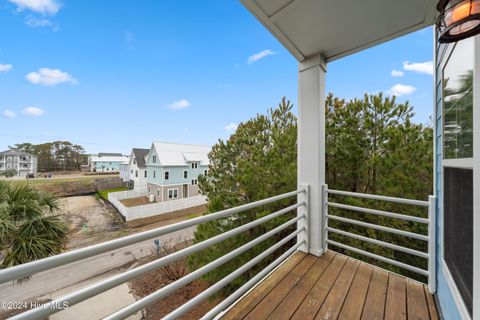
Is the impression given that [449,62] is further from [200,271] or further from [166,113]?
[166,113]

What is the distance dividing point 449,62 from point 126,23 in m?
9.67

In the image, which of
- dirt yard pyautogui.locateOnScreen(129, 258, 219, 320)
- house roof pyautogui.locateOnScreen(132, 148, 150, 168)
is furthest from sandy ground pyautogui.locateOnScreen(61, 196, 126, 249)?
house roof pyautogui.locateOnScreen(132, 148, 150, 168)

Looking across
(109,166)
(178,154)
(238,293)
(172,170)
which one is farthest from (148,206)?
(109,166)

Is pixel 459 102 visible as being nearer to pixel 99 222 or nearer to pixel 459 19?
pixel 459 19

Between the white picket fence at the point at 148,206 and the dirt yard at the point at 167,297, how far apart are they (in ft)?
18.1

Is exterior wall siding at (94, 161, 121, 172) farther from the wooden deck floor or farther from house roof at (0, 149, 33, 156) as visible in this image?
the wooden deck floor

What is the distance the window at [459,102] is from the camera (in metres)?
0.91

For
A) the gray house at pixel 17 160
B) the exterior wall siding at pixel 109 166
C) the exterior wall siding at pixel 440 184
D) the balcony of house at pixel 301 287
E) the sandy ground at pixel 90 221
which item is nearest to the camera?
the balcony of house at pixel 301 287

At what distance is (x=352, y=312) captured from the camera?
1.39 m

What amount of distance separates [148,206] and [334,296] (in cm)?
1101

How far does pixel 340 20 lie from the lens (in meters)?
1.53

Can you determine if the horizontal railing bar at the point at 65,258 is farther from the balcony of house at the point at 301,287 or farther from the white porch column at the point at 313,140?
the white porch column at the point at 313,140

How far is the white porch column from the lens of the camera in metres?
2.09

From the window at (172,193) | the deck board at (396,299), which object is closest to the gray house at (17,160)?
the deck board at (396,299)
